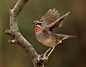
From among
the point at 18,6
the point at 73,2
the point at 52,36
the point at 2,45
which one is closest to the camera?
the point at 18,6

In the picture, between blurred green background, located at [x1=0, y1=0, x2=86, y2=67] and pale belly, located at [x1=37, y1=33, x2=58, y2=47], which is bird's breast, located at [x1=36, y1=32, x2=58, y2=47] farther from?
blurred green background, located at [x1=0, y1=0, x2=86, y2=67]

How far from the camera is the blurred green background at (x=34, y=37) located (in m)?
5.03

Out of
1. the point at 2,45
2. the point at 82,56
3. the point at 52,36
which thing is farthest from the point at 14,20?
the point at 82,56

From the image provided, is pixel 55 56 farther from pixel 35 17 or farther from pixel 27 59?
pixel 35 17

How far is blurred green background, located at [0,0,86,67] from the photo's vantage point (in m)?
5.03

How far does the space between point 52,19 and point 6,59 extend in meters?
2.70

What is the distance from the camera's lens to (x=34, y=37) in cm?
516

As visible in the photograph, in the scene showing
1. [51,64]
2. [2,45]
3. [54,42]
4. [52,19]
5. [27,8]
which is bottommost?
[51,64]

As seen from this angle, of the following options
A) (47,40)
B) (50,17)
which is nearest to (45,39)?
(47,40)

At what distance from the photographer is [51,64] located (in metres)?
5.38

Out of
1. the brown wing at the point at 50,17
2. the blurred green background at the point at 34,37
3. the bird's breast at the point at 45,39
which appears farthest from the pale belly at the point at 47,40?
the blurred green background at the point at 34,37

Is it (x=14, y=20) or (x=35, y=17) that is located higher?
(x=35, y=17)

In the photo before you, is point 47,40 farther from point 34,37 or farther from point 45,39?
point 34,37

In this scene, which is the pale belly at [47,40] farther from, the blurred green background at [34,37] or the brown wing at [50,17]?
the blurred green background at [34,37]
